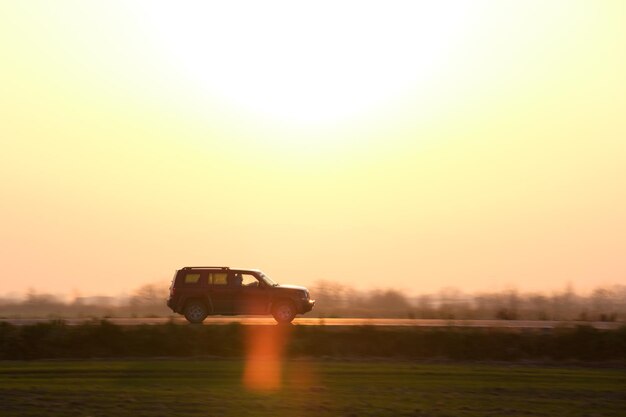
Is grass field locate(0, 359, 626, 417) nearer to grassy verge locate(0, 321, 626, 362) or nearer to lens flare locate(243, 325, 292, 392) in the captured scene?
lens flare locate(243, 325, 292, 392)

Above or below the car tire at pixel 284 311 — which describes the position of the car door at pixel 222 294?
above

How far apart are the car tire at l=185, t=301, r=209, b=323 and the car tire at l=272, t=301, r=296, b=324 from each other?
2.48 m

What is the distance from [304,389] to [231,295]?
1216cm

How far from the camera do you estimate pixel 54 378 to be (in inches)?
1069

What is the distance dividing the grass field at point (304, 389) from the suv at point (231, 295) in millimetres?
5564

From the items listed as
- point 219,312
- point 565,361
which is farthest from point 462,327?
point 219,312

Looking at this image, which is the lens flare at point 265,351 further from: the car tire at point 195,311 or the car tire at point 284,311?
the car tire at point 195,311

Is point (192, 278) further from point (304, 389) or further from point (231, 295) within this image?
point (304, 389)

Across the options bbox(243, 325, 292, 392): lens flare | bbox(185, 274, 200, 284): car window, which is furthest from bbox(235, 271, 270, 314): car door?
bbox(243, 325, 292, 392): lens flare

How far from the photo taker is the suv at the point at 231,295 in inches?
1454

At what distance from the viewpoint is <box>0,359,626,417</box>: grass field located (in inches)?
886

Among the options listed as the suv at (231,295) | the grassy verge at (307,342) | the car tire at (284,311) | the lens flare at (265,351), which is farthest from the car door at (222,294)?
the lens flare at (265,351)

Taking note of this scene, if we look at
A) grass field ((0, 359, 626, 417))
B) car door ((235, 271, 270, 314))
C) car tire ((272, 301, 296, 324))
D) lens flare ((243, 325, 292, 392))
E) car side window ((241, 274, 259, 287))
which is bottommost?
grass field ((0, 359, 626, 417))

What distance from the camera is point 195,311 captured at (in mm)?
37312
